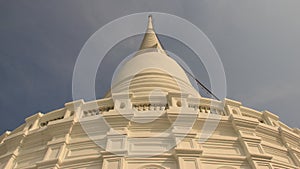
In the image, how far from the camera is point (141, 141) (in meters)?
10.4

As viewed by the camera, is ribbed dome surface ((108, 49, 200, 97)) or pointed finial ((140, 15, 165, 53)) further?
pointed finial ((140, 15, 165, 53))

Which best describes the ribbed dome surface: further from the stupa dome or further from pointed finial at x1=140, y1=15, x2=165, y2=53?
pointed finial at x1=140, y1=15, x2=165, y2=53

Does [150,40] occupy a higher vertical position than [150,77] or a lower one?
higher

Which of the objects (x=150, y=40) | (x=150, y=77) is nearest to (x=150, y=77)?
(x=150, y=77)

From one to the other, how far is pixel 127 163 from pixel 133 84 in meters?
8.49

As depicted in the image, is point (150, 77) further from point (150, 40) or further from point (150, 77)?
point (150, 40)

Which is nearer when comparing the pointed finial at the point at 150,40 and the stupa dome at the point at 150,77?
the stupa dome at the point at 150,77

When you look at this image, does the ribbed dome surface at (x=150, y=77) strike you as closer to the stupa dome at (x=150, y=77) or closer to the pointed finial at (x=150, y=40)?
the stupa dome at (x=150, y=77)

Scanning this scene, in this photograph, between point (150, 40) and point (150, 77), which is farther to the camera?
point (150, 40)

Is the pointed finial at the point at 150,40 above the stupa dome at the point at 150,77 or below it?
above

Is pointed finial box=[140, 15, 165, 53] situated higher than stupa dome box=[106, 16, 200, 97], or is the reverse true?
pointed finial box=[140, 15, 165, 53]

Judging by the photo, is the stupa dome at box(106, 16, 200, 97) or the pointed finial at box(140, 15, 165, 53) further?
the pointed finial at box(140, 15, 165, 53)

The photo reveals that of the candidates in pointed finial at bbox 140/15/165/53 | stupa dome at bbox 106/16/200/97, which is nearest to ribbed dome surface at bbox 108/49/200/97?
stupa dome at bbox 106/16/200/97

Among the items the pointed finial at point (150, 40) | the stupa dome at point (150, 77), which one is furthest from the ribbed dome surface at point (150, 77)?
the pointed finial at point (150, 40)
